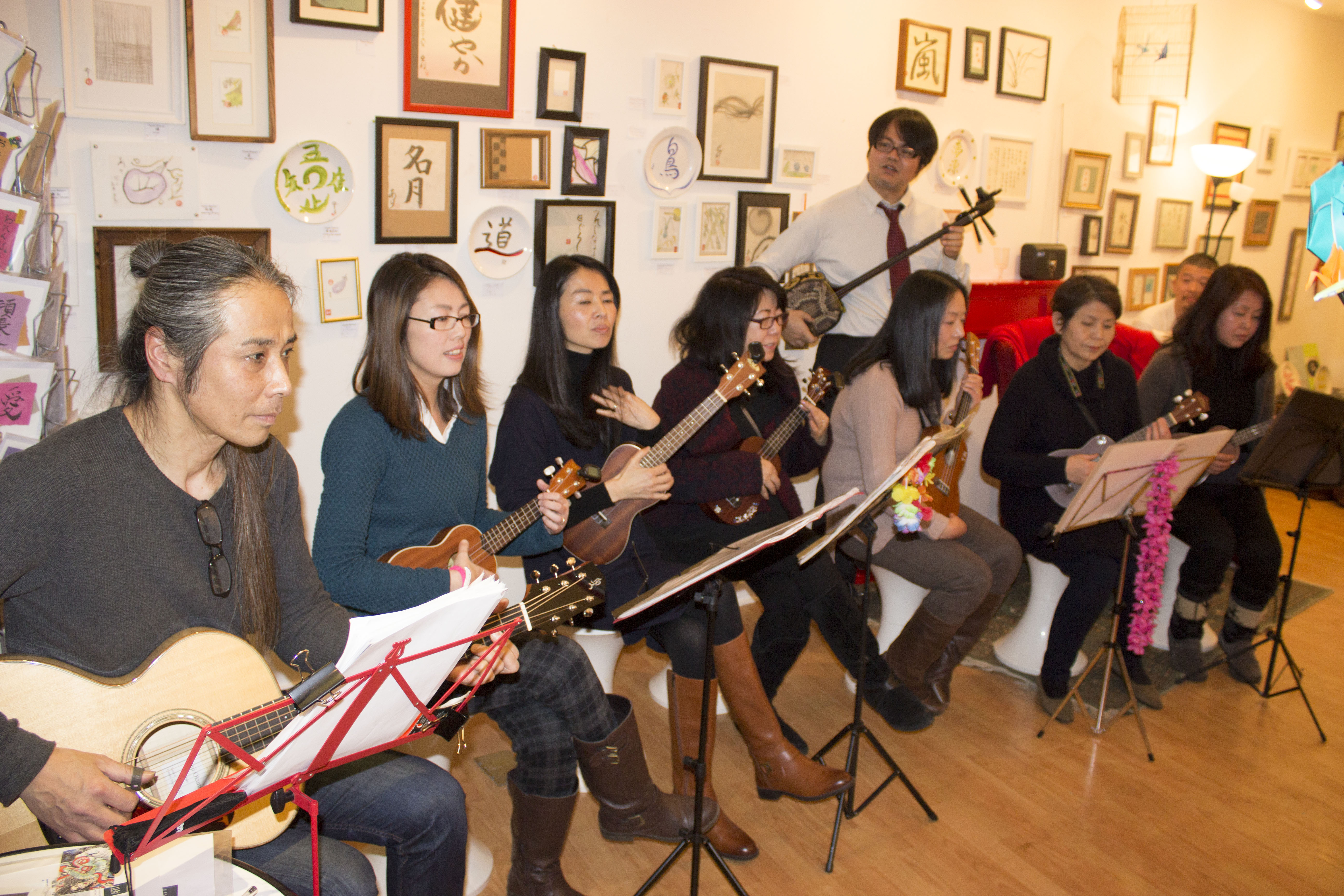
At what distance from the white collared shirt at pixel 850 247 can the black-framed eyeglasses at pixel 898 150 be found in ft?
0.48

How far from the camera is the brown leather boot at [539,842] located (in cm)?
202

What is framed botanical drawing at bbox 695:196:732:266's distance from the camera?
3.54 meters

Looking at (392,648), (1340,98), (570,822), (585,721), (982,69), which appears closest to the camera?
(392,648)

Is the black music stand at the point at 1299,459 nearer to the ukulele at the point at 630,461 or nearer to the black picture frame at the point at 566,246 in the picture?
the ukulele at the point at 630,461

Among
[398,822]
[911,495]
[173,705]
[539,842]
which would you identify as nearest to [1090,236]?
[911,495]

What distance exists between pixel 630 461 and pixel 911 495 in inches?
29.4

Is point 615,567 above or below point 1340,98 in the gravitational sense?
below

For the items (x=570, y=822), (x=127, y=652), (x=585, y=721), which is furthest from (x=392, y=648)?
(x=570, y=822)

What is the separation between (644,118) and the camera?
3.33 meters

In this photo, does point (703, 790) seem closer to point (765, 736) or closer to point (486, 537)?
point (765, 736)

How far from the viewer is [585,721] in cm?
204

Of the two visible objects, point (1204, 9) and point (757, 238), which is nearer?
point (757, 238)

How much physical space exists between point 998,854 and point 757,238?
7.87ft

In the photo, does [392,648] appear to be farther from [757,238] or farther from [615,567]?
[757,238]
